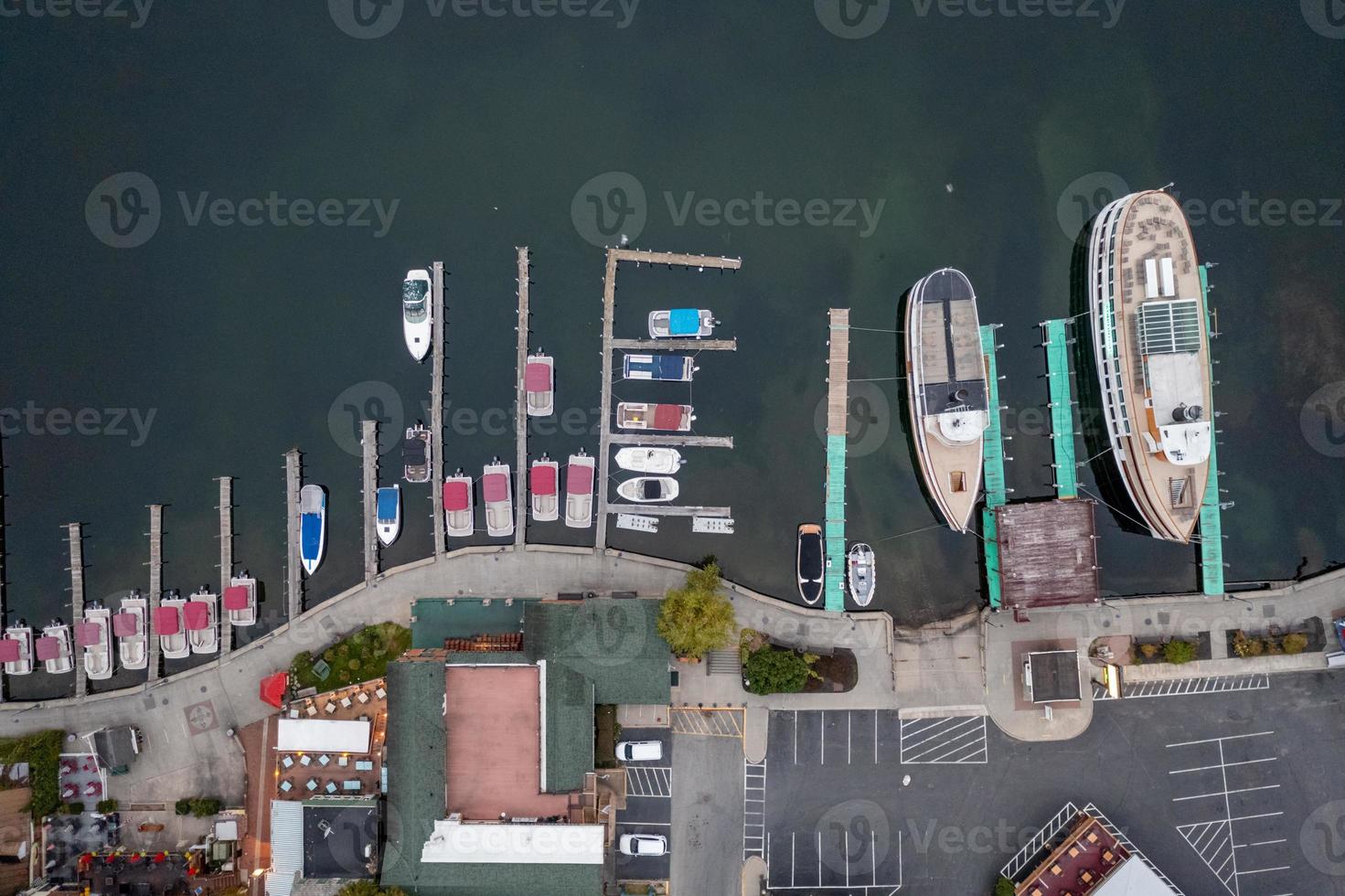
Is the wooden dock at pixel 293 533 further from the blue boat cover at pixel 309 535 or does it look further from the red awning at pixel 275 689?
the red awning at pixel 275 689

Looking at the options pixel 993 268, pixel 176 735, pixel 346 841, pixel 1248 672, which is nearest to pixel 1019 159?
pixel 993 268

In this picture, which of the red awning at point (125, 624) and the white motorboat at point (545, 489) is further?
the white motorboat at point (545, 489)

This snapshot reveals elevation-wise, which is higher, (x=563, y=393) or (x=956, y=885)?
(x=563, y=393)

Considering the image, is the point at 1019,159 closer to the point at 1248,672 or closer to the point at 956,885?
the point at 1248,672

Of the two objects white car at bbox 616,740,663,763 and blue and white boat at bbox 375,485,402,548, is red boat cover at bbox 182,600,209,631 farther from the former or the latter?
white car at bbox 616,740,663,763

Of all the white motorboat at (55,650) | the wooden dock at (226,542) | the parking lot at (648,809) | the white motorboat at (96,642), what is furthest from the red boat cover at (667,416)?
the white motorboat at (55,650)

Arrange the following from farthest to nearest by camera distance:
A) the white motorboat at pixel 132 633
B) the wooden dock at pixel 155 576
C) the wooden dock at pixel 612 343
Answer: the wooden dock at pixel 612 343, the wooden dock at pixel 155 576, the white motorboat at pixel 132 633

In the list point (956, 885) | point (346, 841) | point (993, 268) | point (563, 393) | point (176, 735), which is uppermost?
point (993, 268)

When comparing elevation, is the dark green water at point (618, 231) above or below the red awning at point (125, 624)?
above
